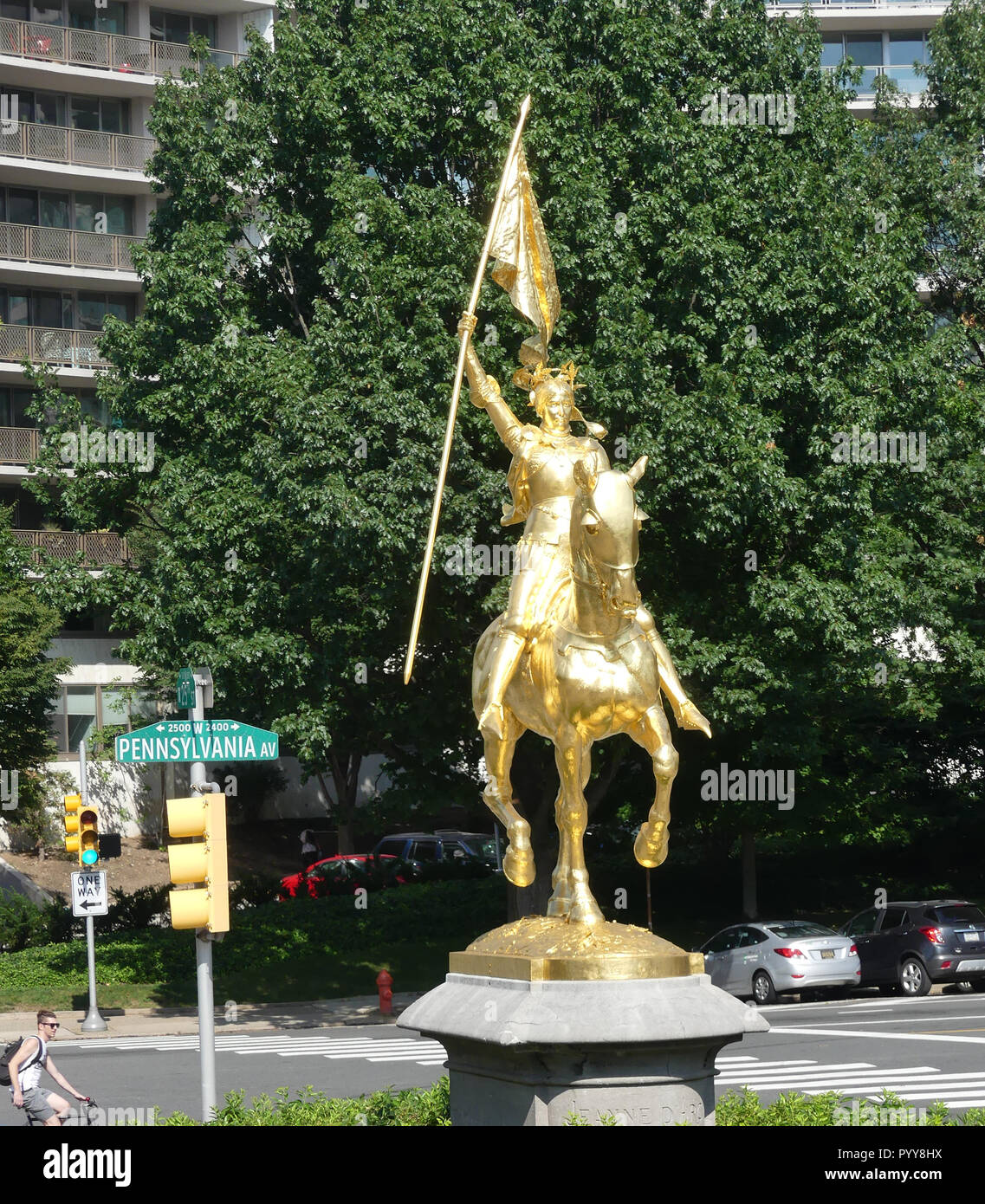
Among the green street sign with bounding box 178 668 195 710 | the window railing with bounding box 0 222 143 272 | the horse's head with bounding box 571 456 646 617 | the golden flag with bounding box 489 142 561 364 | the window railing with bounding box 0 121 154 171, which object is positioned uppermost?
the window railing with bounding box 0 121 154 171

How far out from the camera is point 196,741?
11242mm

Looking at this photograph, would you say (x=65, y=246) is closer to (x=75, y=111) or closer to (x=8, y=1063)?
(x=75, y=111)

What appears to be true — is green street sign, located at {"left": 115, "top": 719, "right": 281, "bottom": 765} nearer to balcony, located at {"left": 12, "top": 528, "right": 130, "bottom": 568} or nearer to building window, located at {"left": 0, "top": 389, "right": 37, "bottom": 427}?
balcony, located at {"left": 12, "top": 528, "right": 130, "bottom": 568}

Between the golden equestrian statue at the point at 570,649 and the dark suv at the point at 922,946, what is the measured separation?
1852cm

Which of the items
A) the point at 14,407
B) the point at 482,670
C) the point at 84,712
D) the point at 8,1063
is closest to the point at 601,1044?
the point at 482,670

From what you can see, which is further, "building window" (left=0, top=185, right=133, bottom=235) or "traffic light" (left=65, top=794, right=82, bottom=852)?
"building window" (left=0, top=185, right=133, bottom=235)

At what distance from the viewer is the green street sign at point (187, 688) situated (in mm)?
11680

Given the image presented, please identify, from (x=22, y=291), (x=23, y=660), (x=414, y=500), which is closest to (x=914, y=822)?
(x=414, y=500)

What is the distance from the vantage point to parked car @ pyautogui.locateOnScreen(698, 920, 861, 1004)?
89.5 ft

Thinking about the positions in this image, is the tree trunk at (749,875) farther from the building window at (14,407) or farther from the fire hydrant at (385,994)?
the building window at (14,407)

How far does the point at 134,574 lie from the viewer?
28.6 metres

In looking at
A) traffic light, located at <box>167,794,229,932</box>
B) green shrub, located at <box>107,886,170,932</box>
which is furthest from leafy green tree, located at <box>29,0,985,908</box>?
traffic light, located at <box>167,794,229,932</box>

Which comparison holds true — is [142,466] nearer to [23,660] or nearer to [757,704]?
[757,704]

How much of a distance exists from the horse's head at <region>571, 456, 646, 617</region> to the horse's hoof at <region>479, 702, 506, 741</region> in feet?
4.03
